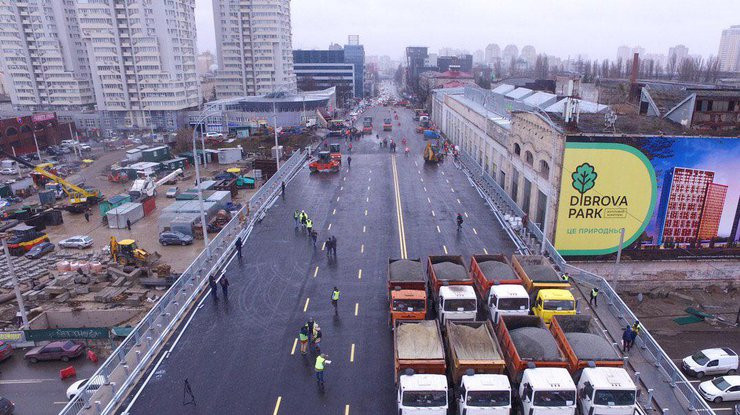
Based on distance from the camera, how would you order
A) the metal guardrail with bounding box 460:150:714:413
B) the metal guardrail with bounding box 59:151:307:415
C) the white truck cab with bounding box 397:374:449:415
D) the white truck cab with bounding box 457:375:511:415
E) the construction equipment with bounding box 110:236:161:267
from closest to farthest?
1. the white truck cab with bounding box 457:375:511:415
2. the white truck cab with bounding box 397:374:449:415
3. the metal guardrail with bounding box 59:151:307:415
4. the metal guardrail with bounding box 460:150:714:413
5. the construction equipment with bounding box 110:236:161:267

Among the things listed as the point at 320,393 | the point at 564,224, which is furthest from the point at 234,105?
the point at 320,393

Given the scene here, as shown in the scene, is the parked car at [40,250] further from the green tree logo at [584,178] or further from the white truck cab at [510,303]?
the green tree logo at [584,178]

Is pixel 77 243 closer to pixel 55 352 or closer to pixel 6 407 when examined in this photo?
pixel 55 352

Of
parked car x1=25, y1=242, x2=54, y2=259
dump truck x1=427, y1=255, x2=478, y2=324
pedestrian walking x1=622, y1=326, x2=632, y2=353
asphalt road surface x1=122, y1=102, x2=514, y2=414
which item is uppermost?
dump truck x1=427, y1=255, x2=478, y2=324

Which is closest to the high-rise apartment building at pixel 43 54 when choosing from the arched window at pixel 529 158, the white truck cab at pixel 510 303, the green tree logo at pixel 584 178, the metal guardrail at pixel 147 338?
the metal guardrail at pixel 147 338

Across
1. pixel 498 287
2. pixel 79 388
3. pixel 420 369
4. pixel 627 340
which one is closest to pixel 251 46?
pixel 79 388

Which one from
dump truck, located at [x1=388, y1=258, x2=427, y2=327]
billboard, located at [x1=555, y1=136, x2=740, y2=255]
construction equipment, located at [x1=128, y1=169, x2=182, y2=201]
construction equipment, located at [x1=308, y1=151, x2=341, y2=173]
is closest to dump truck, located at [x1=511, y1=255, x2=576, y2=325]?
dump truck, located at [x1=388, y1=258, x2=427, y2=327]

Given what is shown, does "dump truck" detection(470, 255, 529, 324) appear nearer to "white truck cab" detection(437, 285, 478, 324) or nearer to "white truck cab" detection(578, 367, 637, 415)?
"white truck cab" detection(437, 285, 478, 324)
